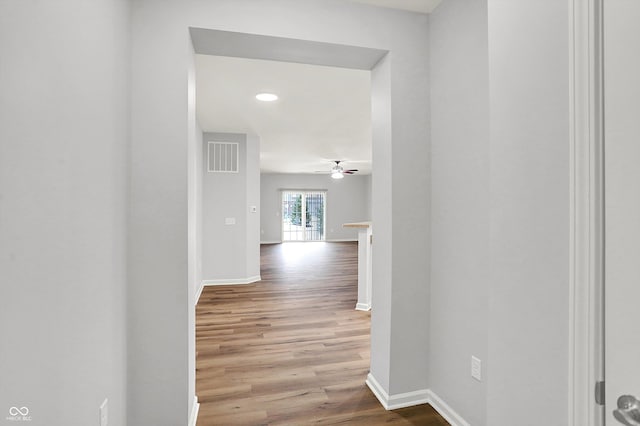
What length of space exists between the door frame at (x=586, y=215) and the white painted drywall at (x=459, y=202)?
77 centimetres

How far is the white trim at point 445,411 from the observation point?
1.87 m

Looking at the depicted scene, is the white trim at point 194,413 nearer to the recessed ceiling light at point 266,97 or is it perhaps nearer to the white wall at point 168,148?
the white wall at point 168,148

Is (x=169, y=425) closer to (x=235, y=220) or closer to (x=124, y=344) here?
(x=124, y=344)

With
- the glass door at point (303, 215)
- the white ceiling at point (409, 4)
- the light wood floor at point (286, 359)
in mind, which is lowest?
the light wood floor at point (286, 359)

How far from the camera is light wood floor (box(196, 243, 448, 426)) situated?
202 centimetres

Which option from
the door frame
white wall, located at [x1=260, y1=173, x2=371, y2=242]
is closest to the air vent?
the door frame

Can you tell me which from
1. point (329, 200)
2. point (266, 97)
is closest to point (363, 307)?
point (266, 97)

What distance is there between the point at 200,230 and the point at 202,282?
0.89 metres

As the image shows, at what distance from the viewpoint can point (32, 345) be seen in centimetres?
87

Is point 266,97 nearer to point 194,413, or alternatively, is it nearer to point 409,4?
point 409,4

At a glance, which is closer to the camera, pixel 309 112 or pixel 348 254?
pixel 309 112

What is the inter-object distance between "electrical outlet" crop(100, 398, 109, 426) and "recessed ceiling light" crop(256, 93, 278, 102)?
3055 mm

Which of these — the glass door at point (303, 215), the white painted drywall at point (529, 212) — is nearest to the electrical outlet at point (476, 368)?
the white painted drywall at point (529, 212)

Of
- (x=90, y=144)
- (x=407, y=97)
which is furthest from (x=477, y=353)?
(x=90, y=144)
